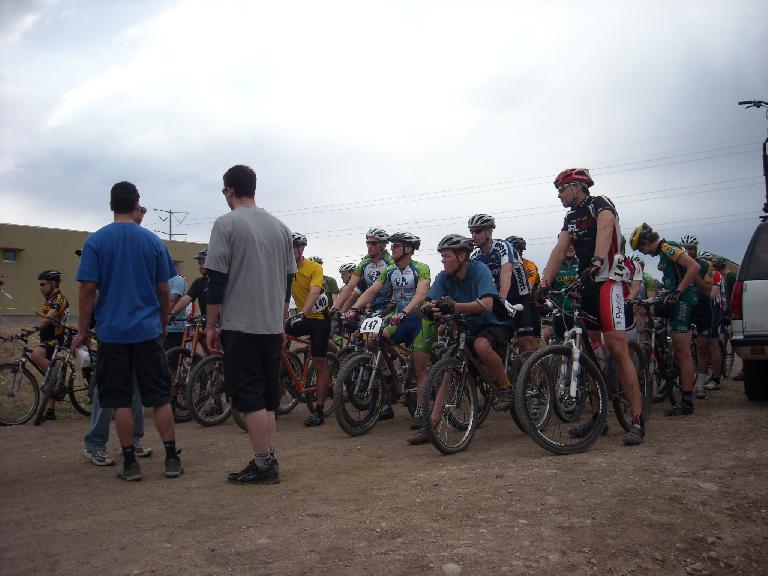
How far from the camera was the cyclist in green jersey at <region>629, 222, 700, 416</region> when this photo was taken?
744 centimetres

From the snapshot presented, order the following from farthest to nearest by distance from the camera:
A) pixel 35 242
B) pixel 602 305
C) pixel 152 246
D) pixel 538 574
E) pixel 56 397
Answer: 1. pixel 35 242
2. pixel 56 397
3. pixel 602 305
4. pixel 152 246
5. pixel 538 574

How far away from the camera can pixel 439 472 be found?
500cm

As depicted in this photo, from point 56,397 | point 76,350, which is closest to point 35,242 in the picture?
point 56,397

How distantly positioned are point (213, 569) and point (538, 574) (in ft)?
4.94

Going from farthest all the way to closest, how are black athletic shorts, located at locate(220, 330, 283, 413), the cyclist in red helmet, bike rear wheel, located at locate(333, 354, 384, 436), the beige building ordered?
the beige building < bike rear wheel, located at locate(333, 354, 384, 436) < the cyclist in red helmet < black athletic shorts, located at locate(220, 330, 283, 413)

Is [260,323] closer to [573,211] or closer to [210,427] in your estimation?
[573,211]

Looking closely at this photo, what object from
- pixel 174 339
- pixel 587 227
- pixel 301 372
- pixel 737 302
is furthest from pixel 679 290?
pixel 174 339

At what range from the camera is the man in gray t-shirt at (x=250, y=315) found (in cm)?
487

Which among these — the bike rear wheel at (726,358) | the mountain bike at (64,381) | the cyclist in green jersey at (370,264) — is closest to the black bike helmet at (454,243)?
the cyclist in green jersey at (370,264)

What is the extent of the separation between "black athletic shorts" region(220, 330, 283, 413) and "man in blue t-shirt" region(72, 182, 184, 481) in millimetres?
649

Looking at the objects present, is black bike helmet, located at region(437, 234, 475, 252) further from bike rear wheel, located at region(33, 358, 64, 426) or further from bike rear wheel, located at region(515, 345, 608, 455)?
bike rear wheel, located at region(33, 358, 64, 426)

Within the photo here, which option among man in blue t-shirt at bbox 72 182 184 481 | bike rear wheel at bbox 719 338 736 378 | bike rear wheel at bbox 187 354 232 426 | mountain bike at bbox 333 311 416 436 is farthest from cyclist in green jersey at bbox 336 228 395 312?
bike rear wheel at bbox 719 338 736 378

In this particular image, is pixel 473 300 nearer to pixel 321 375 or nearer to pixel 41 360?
pixel 321 375

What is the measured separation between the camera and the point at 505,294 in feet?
23.6
